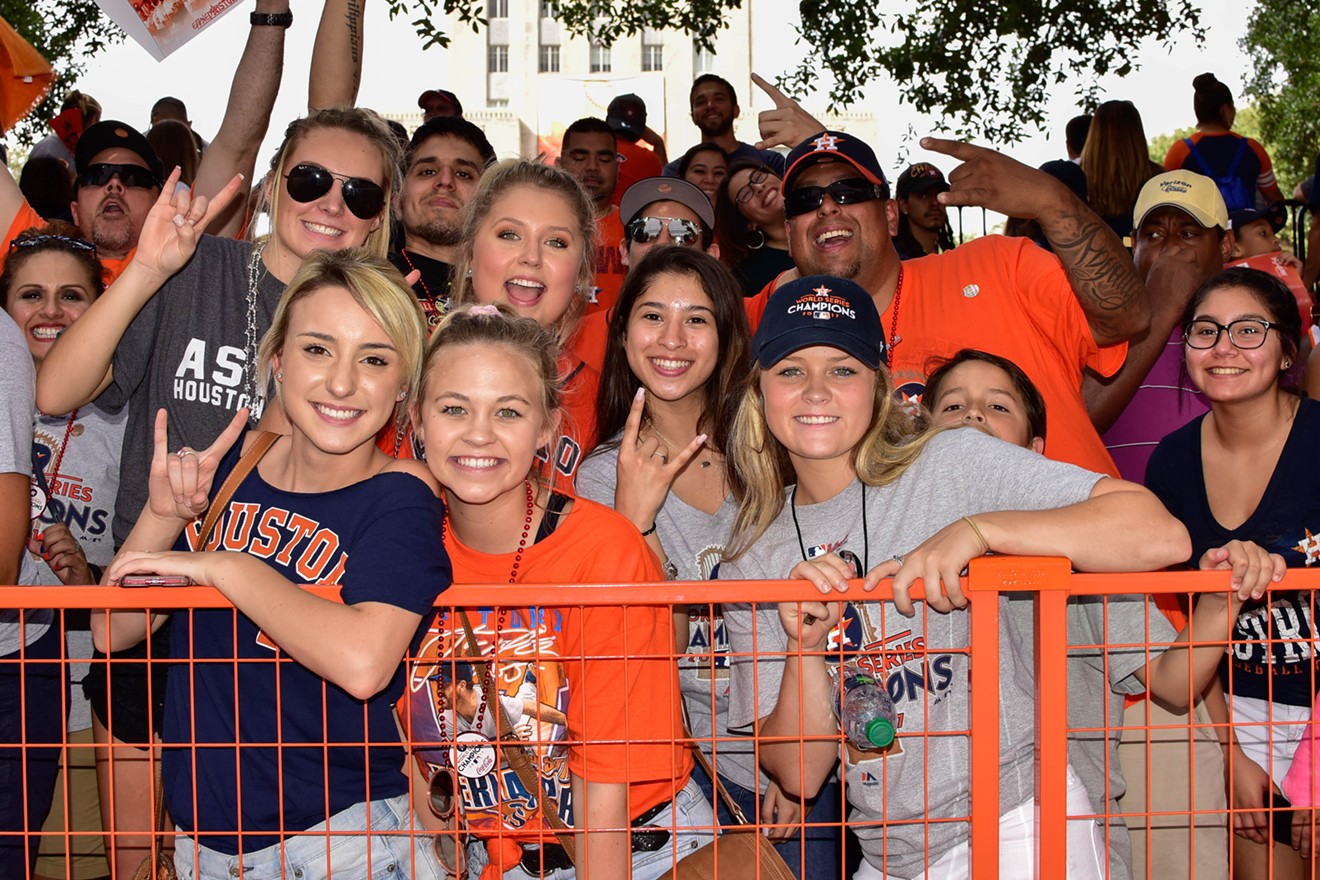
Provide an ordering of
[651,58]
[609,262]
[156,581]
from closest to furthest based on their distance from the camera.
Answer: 1. [156,581]
2. [609,262]
3. [651,58]

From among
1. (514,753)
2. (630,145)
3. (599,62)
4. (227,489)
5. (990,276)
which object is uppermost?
(599,62)

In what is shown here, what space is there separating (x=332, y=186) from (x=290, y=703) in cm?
166

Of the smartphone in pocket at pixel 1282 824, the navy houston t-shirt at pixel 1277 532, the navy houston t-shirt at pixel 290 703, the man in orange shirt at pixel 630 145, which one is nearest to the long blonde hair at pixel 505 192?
the navy houston t-shirt at pixel 290 703

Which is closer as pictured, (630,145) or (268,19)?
(268,19)

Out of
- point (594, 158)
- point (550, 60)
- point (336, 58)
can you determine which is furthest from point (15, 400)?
point (550, 60)

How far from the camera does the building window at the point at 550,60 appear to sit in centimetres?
6288

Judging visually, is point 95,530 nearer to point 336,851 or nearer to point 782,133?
point 336,851

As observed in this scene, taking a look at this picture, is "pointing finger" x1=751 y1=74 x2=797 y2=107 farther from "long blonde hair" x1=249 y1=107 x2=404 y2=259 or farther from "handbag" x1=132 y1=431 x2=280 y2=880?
"handbag" x1=132 y1=431 x2=280 y2=880

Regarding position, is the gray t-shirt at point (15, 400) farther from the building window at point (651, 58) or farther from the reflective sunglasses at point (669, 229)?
the building window at point (651, 58)

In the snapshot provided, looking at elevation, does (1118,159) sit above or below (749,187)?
above

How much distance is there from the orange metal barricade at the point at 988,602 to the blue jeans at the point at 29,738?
1.15 meters

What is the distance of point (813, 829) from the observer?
11.9ft

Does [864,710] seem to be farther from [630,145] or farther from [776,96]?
[630,145]

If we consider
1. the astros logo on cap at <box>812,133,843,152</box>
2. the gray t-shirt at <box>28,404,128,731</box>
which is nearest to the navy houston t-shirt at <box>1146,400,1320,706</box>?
the astros logo on cap at <box>812,133,843,152</box>
